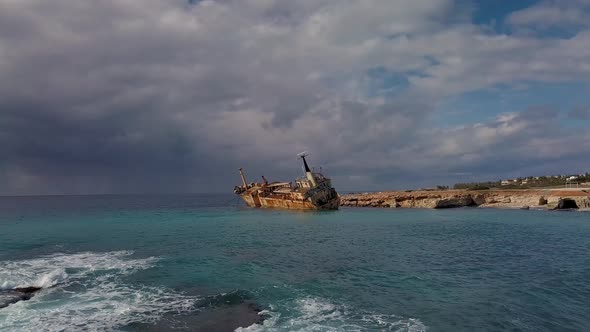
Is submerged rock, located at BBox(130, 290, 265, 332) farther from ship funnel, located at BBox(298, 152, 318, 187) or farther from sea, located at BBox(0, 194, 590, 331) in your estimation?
ship funnel, located at BBox(298, 152, 318, 187)

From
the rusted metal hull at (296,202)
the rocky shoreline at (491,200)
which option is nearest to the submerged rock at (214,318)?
the rusted metal hull at (296,202)

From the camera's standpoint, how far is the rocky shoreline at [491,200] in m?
69.2

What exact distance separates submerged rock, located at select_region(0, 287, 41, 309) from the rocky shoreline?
254ft

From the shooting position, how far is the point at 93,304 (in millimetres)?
19281

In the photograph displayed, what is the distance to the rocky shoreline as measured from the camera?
6919cm

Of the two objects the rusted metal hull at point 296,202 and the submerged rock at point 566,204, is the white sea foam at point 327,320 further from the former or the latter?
the submerged rock at point 566,204

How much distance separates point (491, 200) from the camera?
85250 mm

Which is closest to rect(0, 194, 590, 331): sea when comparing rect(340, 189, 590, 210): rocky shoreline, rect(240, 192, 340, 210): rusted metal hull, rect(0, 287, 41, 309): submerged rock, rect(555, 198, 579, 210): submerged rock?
rect(0, 287, 41, 309): submerged rock

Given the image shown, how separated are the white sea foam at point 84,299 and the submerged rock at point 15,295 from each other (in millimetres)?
460

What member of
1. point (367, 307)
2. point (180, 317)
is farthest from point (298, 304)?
point (180, 317)

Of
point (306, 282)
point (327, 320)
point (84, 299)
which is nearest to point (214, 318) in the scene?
point (327, 320)

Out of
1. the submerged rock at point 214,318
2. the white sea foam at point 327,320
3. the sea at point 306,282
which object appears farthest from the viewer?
the sea at point 306,282

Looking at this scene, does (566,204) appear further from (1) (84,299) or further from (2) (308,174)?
(1) (84,299)

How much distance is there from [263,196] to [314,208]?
62.1ft
